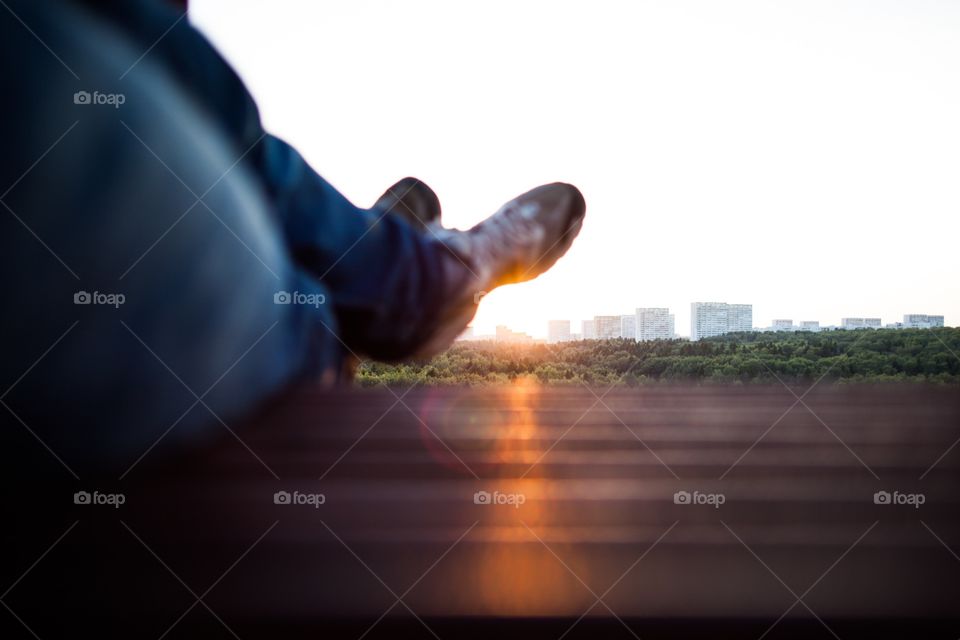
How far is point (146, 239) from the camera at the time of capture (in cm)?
85

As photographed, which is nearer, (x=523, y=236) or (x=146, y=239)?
(x=146, y=239)

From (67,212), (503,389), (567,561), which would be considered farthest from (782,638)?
(503,389)

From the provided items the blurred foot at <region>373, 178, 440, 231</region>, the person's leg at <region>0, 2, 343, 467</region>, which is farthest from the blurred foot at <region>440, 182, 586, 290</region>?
the person's leg at <region>0, 2, 343, 467</region>

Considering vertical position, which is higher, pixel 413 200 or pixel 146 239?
pixel 413 200

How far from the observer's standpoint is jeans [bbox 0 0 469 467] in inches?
31.4

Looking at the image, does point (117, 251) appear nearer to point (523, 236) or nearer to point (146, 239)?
point (146, 239)

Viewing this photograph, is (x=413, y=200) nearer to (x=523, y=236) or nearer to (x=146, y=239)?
(x=523, y=236)

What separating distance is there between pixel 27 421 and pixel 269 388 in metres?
0.28

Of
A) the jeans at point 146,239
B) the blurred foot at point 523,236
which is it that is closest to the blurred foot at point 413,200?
the blurred foot at point 523,236

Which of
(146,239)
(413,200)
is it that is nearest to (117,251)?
(146,239)

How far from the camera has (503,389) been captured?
2.10m

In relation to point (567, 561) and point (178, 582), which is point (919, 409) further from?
point (178, 582)

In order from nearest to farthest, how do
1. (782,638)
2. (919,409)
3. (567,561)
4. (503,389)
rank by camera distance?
(782,638) < (567,561) < (919,409) < (503,389)

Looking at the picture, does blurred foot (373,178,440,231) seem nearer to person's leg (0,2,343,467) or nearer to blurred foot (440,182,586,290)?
blurred foot (440,182,586,290)
